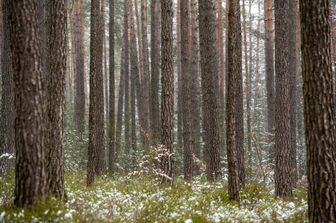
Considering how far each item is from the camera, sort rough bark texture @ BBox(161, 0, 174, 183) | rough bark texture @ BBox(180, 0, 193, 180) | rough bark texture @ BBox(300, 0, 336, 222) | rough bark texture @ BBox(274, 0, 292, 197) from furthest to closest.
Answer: rough bark texture @ BBox(180, 0, 193, 180) < rough bark texture @ BBox(274, 0, 292, 197) < rough bark texture @ BBox(161, 0, 174, 183) < rough bark texture @ BBox(300, 0, 336, 222)

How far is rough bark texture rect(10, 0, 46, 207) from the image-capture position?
6254mm

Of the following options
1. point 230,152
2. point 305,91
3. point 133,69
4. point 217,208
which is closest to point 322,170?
point 305,91

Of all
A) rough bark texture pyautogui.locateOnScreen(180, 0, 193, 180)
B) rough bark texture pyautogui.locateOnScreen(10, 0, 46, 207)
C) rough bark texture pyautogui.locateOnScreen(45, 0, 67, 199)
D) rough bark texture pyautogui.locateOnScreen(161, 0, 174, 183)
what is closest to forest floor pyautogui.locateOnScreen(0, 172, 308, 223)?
Result: rough bark texture pyautogui.locateOnScreen(10, 0, 46, 207)

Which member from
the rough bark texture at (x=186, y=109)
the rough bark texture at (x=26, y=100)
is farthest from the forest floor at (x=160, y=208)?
the rough bark texture at (x=186, y=109)

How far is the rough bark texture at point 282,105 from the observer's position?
462 inches

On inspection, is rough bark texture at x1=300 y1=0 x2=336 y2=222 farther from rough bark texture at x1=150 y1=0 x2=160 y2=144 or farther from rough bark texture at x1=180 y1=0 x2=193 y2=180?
rough bark texture at x1=150 y1=0 x2=160 y2=144

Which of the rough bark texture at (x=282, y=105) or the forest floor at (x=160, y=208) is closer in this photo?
the forest floor at (x=160, y=208)

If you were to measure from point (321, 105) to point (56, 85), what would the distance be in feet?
14.4

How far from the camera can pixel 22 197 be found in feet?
20.7

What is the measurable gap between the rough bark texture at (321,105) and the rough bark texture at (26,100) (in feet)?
12.6

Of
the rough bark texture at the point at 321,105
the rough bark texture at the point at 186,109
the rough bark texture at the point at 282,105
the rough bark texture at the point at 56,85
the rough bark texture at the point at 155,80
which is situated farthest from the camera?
the rough bark texture at the point at 155,80

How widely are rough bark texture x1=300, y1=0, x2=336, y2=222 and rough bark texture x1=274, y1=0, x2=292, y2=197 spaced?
554 cm

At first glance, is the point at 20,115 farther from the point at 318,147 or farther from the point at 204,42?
the point at 204,42

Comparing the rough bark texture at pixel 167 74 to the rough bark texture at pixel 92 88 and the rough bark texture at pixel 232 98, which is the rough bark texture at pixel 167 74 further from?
the rough bark texture at pixel 232 98
